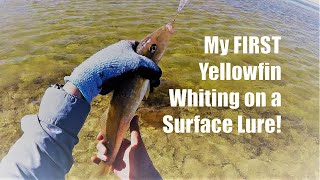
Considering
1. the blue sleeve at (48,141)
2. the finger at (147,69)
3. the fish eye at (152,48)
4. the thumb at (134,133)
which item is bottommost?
the thumb at (134,133)

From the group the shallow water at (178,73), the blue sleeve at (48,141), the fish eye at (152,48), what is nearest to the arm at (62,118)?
the blue sleeve at (48,141)

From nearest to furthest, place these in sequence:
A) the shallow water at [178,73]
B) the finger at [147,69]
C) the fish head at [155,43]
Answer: the finger at [147,69] < the fish head at [155,43] < the shallow water at [178,73]

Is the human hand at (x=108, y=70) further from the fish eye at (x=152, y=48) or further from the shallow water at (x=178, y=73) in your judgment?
the shallow water at (x=178, y=73)

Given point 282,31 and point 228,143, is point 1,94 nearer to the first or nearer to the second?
point 228,143

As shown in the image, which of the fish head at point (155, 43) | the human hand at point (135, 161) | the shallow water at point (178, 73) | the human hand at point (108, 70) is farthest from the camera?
the shallow water at point (178, 73)

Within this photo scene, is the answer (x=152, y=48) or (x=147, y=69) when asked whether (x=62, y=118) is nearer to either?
(x=147, y=69)

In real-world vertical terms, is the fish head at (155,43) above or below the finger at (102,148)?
above

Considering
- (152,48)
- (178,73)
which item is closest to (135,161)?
(152,48)

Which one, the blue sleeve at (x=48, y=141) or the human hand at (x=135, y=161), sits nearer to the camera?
the blue sleeve at (x=48, y=141)

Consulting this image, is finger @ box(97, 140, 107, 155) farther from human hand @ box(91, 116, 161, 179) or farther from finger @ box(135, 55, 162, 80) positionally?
finger @ box(135, 55, 162, 80)
